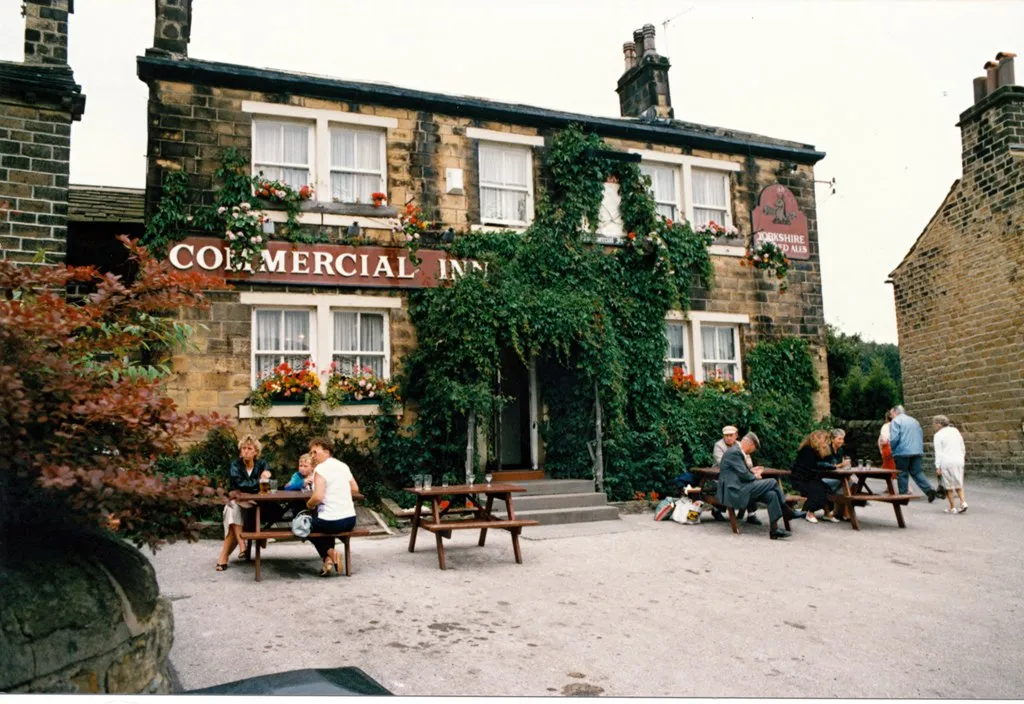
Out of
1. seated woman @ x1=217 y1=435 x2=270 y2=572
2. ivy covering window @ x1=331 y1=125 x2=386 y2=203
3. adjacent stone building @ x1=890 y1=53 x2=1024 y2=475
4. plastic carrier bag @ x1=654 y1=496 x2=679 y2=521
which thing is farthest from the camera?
adjacent stone building @ x1=890 y1=53 x2=1024 y2=475

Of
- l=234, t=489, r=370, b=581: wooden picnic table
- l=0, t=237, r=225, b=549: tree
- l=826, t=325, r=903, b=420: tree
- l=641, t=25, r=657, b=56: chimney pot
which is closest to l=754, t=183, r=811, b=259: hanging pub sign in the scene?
l=641, t=25, r=657, b=56: chimney pot

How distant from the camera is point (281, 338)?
9.25 meters

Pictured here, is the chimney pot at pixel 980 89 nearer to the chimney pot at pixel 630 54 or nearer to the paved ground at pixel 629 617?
the chimney pot at pixel 630 54

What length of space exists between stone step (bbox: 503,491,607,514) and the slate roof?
655 centimetres

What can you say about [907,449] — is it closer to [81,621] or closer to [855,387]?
[855,387]

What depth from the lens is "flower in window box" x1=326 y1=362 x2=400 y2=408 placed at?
9.12 metres

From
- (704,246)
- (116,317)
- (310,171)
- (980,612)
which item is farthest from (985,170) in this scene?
(116,317)

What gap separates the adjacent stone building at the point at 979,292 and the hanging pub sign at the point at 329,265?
8166mm

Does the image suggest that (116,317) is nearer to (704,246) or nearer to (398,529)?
(398,529)

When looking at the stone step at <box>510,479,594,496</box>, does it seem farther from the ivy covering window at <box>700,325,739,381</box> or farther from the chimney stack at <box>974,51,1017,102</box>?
the chimney stack at <box>974,51,1017,102</box>

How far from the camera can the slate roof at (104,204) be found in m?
10.2

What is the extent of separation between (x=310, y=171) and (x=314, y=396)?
2.99 m

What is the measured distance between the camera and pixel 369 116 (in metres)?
9.89

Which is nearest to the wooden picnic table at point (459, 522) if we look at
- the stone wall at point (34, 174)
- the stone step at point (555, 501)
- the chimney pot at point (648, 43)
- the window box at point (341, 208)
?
the stone step at point (555, 501)
